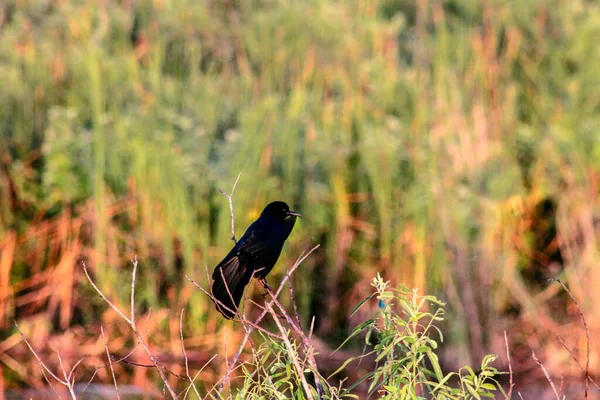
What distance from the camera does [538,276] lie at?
20.0ft

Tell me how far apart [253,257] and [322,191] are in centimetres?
281

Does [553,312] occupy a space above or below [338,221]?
below

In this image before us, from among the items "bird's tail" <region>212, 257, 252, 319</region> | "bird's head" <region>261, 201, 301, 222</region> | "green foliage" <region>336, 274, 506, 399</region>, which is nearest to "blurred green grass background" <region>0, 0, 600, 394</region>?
"bird's head" <region>261, 201, 301, 222</region>

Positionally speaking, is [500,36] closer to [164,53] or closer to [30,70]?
[164,53]

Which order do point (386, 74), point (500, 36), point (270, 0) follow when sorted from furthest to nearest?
1. point (270, 0)
2. point (500, 36)
3. point (386, 74)

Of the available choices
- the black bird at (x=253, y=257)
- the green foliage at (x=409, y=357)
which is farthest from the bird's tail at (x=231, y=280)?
the green foliage at (x=409, y=357)

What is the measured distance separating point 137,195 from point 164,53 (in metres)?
2.06

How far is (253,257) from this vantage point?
329 centimetres

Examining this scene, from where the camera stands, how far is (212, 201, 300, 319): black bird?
3.12 metres

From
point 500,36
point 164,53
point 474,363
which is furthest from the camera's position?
point 500,36

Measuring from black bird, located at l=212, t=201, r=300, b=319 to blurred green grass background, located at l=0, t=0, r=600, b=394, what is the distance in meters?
1.79

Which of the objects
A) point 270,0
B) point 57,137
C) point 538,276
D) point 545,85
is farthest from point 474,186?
point 270,0

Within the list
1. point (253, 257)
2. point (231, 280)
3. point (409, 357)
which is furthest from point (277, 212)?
point (409, 357)

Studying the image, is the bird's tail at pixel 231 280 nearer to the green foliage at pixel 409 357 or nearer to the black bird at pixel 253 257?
the black bird at pixel 253 257
